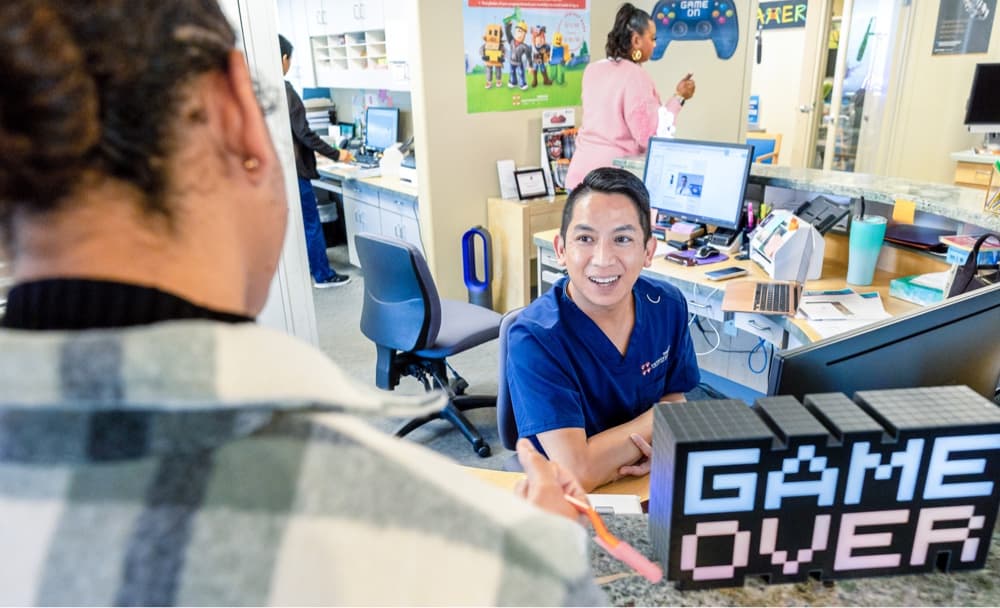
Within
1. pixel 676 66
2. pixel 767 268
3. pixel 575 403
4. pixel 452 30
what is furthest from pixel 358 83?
pixel 575 403

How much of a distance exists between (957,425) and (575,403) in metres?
0.78

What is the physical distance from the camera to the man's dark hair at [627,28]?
3314 mm

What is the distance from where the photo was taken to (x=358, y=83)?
500cm

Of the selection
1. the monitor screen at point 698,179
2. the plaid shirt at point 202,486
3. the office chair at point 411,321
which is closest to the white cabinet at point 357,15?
the monitor screen at point 698,179

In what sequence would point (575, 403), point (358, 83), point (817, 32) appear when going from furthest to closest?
1. point (817, 32)
2. point (358, 83)
3. point (575, 403)

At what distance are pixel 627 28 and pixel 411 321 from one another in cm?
193

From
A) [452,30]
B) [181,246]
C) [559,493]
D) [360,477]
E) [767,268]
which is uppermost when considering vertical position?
[452,30]

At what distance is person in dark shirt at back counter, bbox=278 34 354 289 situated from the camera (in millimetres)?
4246

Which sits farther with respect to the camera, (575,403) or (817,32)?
(817,32)

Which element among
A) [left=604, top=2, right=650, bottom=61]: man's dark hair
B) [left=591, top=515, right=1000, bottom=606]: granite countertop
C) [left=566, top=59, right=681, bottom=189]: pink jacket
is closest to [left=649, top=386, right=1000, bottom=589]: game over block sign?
[left=591, top=515, right=1000, bottom=606]: granite countertop

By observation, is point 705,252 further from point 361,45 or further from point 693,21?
point 361,45

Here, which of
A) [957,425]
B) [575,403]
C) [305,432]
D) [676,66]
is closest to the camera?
[305,432]

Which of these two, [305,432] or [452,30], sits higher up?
[452,30]

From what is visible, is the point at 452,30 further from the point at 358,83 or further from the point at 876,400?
the point at 876,400
